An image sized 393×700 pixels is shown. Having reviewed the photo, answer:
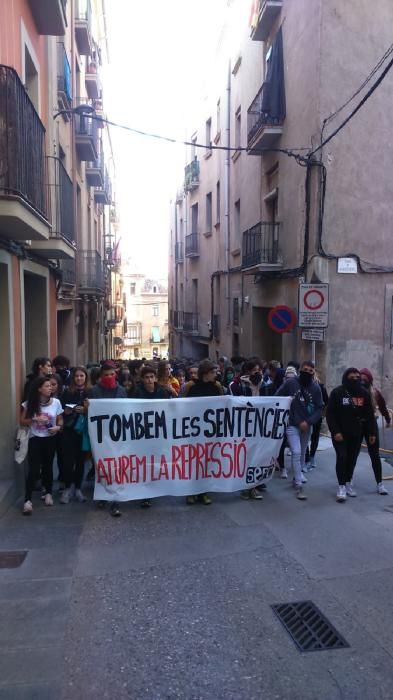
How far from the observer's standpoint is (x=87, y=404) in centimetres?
630

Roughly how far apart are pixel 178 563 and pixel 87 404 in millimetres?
2139

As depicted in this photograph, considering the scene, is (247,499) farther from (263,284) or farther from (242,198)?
(242,198)

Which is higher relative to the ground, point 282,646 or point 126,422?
point 126,422

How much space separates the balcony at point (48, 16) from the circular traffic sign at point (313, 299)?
583cm

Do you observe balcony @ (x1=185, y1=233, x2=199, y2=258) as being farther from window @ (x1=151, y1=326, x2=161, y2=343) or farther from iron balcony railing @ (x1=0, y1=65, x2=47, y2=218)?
window @ (x1=151, y1=326, x2=161, y2=343)

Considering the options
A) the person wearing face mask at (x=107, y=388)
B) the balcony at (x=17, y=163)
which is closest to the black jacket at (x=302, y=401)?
the person wearing face mask at (x=107, y=388)

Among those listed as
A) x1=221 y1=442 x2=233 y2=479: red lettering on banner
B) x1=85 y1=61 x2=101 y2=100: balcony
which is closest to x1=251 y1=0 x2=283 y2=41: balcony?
x1=85 y1=61 x2=101 y2=100: balcony

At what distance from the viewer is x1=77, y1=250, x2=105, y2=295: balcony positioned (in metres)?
16.4

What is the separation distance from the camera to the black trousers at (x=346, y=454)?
6689mm

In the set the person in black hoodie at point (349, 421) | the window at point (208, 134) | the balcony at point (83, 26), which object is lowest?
the person in black hoodie at point (349, 421)

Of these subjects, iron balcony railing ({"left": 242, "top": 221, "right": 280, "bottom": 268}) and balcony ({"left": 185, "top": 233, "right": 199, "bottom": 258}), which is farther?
balcony ({"left": 185, "top": 233, "right": 199, "bottom": 258})

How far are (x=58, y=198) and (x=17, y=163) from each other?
3.88 metres

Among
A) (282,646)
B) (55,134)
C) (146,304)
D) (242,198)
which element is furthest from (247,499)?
(146,304)

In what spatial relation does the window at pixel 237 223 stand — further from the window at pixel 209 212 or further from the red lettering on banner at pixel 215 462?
the red lettering on banner at pixel 215 462
